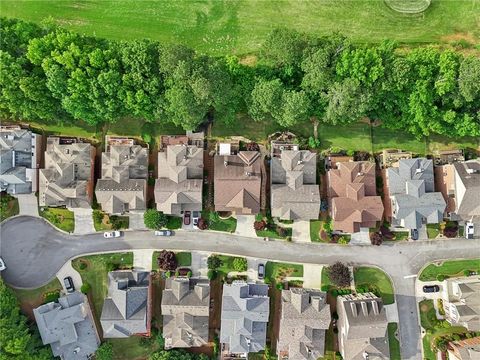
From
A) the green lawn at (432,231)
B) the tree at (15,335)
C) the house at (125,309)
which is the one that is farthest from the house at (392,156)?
the tree at (15,335)

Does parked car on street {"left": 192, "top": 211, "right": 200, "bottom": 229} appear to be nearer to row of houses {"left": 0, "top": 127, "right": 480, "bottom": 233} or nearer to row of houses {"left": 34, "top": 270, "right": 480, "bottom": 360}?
row of houses {"left": 0, "top": 127, "right": 480, "bottom": 233}

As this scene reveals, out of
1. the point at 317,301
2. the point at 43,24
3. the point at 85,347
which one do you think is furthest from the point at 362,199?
the point at 43,24

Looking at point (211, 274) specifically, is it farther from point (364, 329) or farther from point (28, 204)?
point (28, 204)

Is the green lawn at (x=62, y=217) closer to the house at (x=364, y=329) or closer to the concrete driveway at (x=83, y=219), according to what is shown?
the concrete driveway at (x=83, y=219)

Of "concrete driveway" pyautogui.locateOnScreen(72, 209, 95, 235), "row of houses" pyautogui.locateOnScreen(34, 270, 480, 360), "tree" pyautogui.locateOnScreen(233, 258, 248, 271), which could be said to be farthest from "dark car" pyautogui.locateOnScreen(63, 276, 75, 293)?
"tree" pyautogui.locateOnScreen(233, 258, 248, 271)

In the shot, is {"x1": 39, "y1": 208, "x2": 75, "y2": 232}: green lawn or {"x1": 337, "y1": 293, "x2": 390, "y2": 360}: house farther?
{"x1": 39, "y1": 208, "x2": 75, "y2": 232}: green lawn

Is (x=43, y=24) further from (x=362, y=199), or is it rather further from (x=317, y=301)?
(x=317, y=301)

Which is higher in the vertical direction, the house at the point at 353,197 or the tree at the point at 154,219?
the house at the point at 353,197
